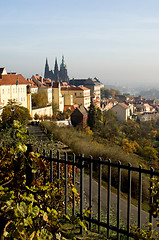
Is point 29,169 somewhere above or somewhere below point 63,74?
below

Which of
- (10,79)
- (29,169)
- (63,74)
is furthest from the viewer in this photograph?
(63,74)

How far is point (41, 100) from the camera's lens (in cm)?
4838

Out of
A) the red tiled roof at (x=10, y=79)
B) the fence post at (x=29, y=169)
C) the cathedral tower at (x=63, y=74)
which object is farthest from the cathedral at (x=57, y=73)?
the fence post at (x=29, y=169)

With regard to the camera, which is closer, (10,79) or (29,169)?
(29,169)

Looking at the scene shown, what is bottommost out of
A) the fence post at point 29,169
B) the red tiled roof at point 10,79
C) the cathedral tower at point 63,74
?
the fence post at point 29,169

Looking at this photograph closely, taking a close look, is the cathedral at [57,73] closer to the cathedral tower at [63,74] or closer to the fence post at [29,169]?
the cathedral tower at [63,74]

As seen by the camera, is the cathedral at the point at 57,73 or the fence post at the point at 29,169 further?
the cathedral at the point at 57,73

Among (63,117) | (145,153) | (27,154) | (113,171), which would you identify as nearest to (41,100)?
(63,117)

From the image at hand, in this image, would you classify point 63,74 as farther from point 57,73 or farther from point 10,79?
point 10,79

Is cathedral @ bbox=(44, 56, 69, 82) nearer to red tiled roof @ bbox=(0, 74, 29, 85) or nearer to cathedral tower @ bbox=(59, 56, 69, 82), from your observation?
cathedral tower @ bbox=(59, 56, 69, 82)

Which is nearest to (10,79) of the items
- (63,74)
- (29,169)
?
(29,169)

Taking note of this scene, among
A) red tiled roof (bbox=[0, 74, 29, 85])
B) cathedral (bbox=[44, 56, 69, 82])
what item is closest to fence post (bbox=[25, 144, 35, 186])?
red tiled roof (bbox=[0, 74, 29, 85])

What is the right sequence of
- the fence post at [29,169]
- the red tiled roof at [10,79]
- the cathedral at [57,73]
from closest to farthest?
the fence post at [29,169]
the red tiled roof at [10,79]
the cathedral at [57,73]

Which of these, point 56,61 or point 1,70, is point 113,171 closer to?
point 1,70
